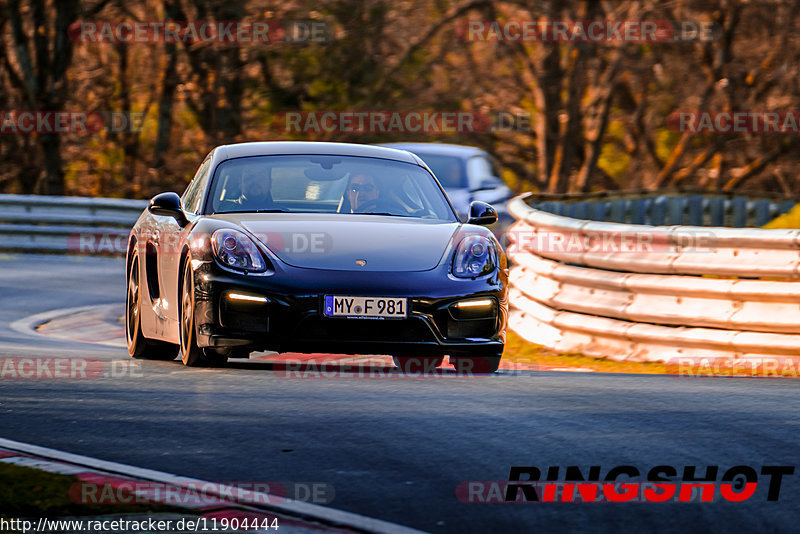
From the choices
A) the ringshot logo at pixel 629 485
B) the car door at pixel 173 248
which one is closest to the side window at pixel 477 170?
the car door at pixel 173 248

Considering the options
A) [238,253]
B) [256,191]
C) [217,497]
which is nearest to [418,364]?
[256,191]

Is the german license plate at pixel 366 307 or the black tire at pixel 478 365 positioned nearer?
the german license plate at pixel 366 307

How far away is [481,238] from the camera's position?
8.52 m

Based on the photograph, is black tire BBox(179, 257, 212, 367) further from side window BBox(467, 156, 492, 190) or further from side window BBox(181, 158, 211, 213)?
side window BBox(467, 156, 492, 190)

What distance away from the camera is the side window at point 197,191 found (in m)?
8.99

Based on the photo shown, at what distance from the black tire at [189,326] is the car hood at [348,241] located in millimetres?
436

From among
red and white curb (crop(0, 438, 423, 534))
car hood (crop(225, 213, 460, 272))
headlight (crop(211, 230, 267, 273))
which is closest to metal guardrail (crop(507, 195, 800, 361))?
car hood (crop(225, 213, 460, 272))

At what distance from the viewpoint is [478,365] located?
880cm

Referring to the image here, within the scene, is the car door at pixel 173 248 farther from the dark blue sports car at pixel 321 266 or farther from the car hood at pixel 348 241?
the car hood at pixel 348 241

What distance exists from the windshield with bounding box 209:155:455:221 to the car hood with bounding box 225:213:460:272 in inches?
12.5

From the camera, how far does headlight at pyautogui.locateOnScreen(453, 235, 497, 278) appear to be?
8266mm

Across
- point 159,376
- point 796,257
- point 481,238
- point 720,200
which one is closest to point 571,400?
point 481,238

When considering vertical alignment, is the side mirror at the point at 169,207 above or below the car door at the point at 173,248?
above

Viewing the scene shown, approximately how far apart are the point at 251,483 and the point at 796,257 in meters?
5.53
